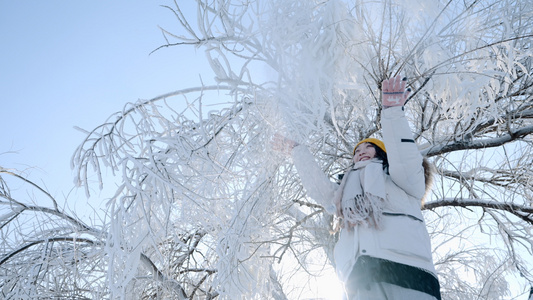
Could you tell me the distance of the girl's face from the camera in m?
2.44

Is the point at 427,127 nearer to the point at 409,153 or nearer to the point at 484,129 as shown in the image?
the point at 484,129

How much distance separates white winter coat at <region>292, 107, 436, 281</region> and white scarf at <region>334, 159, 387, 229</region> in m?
0.04

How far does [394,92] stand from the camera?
6.70 feet

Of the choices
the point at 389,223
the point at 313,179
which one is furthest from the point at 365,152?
the point at 389,223

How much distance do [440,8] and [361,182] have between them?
1.21 m

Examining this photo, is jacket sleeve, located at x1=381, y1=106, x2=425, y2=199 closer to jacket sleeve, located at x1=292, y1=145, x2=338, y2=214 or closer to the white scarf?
the white scarf

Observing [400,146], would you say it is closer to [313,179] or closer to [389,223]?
[389,223]

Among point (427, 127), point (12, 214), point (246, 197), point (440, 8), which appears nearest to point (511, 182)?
point (427, 127)

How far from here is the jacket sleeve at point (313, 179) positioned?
235cm

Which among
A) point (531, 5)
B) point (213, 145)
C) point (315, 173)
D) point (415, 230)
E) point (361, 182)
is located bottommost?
point (415, 230)

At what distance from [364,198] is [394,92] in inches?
21.8

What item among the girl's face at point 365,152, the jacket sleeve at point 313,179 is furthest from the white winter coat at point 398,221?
the girl's face at point 365,152

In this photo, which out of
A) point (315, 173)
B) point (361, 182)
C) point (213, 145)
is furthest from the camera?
point (213, 145)

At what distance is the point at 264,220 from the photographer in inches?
113
